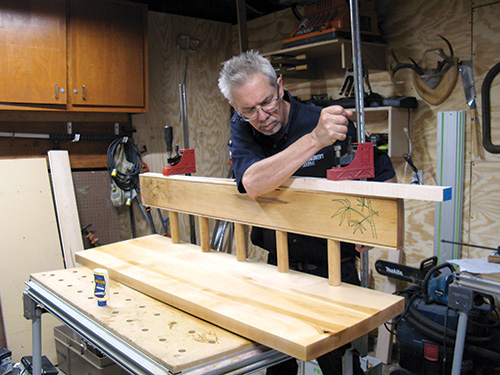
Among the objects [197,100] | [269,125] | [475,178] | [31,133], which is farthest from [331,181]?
[197,100]

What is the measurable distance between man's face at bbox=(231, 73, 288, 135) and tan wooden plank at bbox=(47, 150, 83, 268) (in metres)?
1.97

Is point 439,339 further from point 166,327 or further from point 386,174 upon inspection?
point 166,327

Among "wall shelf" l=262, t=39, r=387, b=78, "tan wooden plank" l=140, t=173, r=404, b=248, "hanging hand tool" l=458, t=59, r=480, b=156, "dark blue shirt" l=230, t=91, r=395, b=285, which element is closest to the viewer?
"tan wooden plank" l=140, t=173, r=404, b=248

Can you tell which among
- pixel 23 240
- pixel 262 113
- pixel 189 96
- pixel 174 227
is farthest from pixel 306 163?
pixel 189 96

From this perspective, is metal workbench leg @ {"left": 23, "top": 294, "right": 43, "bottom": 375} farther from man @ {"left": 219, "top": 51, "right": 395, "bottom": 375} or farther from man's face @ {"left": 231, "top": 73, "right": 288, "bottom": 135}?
man's face @ {"left": 231, "top": 73, "right": 288, "bottom": 135}

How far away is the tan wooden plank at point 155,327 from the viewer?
Answer: 1.06 metres

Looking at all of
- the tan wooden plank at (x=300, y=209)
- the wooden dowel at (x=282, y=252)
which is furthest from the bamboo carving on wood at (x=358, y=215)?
the wooden dowel at (x=282, y=252)

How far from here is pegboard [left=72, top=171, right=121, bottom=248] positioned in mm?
3248

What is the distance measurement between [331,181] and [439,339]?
4.53 feet

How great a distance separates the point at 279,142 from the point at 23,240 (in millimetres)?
2065

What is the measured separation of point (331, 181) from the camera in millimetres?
1338

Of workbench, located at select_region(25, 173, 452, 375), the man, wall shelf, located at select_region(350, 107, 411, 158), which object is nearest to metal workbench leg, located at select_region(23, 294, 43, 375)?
workbench, located at select_region(25, 173, 452, 375)

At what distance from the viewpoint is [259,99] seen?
59.8 inches

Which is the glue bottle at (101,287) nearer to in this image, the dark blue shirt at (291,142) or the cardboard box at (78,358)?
the dark blue shirt at (291,142)
